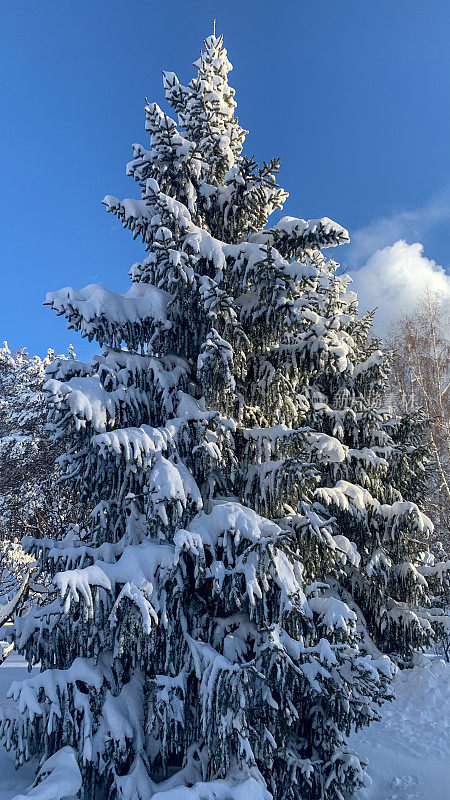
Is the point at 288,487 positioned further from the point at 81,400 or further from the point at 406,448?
the point at 406,448

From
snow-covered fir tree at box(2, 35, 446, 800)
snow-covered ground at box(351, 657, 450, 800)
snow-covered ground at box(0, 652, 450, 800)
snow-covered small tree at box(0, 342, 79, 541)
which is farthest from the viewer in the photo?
snow-covered small tree at box(0, 342, 79, 541)

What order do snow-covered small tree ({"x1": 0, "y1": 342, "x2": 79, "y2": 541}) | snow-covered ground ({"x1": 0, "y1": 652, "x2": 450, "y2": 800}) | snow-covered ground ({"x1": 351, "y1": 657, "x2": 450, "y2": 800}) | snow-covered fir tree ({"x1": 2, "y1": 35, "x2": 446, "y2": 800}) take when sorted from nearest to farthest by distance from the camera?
snow-covered fir tree ({"x1": 2, "y1": 35, "x2": 446, "y2": 800})
snow-covered ground ({"x1": 0, "y1": 652, "x2": 450, "y2": 800})
snow-covered ground ({"x1": 351, "y1": 657, "x2": 450, "y2": 800})
snow-covered small tree ({"x1": 0, "y1": 342, "x2": 79, "y2": 541})

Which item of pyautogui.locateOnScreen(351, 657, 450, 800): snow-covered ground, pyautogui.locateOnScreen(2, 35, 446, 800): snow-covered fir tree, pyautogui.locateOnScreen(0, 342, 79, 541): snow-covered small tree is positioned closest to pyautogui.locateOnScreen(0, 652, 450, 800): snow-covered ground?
pyautogui.locateOnScreen(351, 657, 450, 800): snow-covered ground

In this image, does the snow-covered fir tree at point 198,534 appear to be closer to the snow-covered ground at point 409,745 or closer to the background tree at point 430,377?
the snow-covered ground at point 409,745

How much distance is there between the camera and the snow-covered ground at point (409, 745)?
244 inches

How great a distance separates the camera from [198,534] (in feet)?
15.7

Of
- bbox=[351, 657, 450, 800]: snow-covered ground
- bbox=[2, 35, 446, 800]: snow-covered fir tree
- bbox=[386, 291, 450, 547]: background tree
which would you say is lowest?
bbox=[351, 657, 450, 800]: snow-covered ground

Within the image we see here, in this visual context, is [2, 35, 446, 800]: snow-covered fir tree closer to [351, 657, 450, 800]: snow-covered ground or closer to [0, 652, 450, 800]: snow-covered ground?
[0, 652, 450, 800]: snow-covered ground

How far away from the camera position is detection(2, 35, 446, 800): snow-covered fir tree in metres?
4.47

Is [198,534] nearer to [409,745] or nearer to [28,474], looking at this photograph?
[409,745]

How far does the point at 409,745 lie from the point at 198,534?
650 centimetres

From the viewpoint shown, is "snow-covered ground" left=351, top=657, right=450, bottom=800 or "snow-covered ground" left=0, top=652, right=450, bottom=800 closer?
"snow-covered ground" left=0, top=652, right=450, bottom=800

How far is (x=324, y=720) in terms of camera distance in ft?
17.1

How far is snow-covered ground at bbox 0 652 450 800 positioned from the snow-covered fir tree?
1.38m
